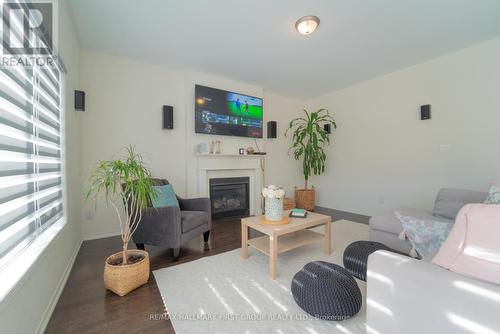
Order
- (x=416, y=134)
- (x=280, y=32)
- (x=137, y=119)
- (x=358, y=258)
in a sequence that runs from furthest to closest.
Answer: (x=416, y=134)
(x=137, y=119)
(x=280, y=32)
(x=358, y=258)

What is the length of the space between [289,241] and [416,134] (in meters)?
2.93

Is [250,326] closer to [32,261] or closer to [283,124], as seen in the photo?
[32,261]

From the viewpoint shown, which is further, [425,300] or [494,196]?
[494,196]

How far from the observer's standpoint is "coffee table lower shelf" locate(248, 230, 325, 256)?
2078 millimetres

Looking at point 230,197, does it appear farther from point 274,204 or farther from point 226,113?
point 274,204

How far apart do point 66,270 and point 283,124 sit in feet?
14.2

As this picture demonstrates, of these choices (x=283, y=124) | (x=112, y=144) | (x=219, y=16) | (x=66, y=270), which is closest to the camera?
(x=66, y=270)

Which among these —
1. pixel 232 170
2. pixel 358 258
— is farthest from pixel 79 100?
pixel 358 258

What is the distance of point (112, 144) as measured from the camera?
2982 millimetres

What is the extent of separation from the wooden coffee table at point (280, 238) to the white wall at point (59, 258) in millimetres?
1535

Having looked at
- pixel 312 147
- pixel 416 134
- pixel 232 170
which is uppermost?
pixel 416 134

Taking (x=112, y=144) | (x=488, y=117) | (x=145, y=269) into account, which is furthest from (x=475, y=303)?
(x=112, y=144)

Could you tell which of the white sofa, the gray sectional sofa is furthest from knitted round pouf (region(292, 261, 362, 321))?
the gray sectional sofa
